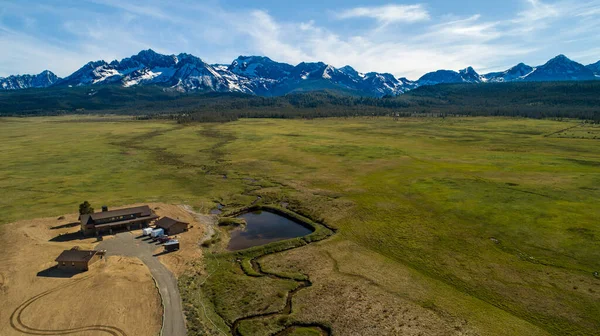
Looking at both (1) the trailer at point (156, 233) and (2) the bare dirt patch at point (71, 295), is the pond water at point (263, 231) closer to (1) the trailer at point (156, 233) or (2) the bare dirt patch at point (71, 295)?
(1) the trailer at point (156, 233)

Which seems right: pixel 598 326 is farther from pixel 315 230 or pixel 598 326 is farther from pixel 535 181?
pixel 535 181

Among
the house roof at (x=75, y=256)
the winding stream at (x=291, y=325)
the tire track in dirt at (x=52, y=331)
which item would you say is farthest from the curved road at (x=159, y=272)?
the winding stream at (x=291, y=325)

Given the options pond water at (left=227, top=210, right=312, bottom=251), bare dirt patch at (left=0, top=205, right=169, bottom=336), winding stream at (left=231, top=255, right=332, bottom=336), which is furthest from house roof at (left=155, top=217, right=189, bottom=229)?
winding stream at (left=231, top=255, right=332, bottom=336)

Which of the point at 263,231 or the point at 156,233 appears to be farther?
the point at 263,231

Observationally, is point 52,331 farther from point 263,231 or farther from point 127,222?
point 263,231

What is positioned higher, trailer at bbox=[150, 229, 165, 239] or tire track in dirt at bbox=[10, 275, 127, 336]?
trailer at bbox=[150, 229, 165, 239]

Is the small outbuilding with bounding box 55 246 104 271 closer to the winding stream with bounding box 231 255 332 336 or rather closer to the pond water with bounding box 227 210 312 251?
the pond water with bounding box 227 210 312 251

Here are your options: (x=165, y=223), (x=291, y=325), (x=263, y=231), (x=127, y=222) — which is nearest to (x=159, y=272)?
(x=165, y=223)
